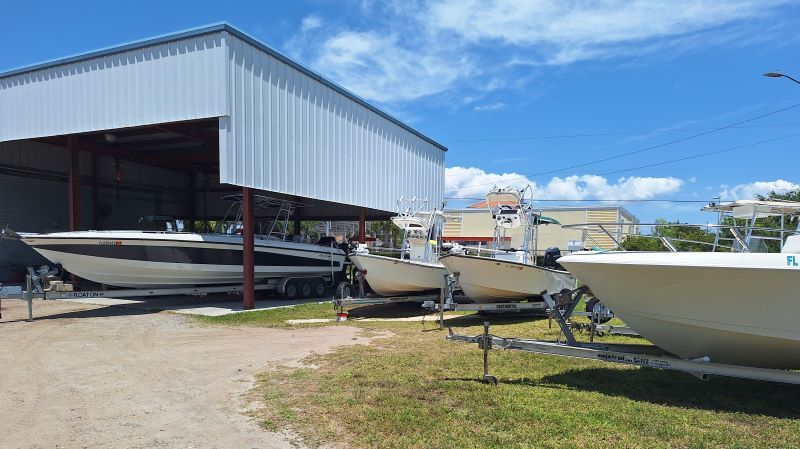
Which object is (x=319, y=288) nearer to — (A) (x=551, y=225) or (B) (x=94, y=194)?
(B) (x=94, y=194)

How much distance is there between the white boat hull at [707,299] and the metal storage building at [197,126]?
921 cm

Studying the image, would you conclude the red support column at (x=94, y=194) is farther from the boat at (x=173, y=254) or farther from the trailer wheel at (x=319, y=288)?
the trailer wheel at (x=319, y=288)

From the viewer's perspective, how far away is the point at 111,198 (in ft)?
75.7

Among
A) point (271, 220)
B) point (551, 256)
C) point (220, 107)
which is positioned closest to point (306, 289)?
point (271, 220)

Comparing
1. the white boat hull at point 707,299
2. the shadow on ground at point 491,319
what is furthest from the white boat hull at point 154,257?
the white boat hull at point 707,299

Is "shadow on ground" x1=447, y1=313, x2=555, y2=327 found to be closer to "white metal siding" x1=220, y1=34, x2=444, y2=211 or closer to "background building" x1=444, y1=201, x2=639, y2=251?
"white metal siding" x1=220, y1=34, x2=444, y2=211

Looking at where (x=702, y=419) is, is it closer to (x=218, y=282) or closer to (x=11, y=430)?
(x=11, y=430)

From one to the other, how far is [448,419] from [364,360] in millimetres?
2702

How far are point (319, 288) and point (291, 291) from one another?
120 cm

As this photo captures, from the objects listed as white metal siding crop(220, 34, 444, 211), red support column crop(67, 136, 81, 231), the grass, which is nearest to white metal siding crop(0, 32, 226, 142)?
white metal siding crop(220, 34, 444, 211)

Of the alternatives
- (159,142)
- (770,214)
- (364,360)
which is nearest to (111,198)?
(159,142)

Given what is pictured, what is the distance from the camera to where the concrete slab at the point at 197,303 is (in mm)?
13344

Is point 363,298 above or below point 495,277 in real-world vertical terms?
below

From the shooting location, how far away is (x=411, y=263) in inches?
496
